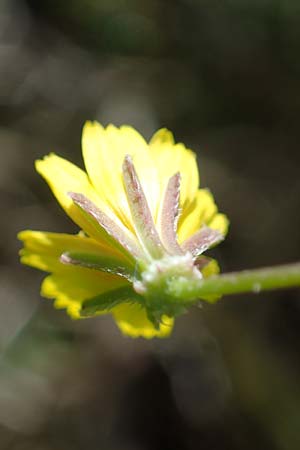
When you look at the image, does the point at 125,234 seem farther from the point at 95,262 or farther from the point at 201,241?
the point at 201,241

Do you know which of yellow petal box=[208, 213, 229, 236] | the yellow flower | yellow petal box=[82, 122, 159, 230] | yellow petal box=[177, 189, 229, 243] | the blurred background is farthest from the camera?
the blurred background

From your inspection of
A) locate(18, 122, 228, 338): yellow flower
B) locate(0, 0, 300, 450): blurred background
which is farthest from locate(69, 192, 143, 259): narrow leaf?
locate(0, 0, 300, 450): blurred background

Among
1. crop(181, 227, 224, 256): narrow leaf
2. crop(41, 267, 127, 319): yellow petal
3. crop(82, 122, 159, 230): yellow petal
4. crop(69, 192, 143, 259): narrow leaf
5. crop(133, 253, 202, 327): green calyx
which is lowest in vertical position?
crop(133, 253, 202, 327): green calyx

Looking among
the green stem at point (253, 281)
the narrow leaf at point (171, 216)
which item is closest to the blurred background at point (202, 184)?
the narrow leaf at point (171, 216)

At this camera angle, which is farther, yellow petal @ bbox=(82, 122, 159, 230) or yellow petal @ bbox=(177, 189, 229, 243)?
yellow petal @ bbox=(177, 189, 229, 243)

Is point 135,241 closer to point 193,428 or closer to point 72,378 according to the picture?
point 72,378

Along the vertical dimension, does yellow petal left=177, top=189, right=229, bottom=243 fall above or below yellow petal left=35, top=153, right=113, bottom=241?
below

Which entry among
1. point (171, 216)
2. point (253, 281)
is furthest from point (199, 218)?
point (253, 281)

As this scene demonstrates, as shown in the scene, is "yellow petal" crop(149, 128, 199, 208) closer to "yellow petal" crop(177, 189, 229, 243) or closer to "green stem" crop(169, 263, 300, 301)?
"yellow petal" crop(177, 189, 229, 243)

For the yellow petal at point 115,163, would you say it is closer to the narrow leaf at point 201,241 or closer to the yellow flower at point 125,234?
the yellow flower at point 125,234
